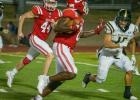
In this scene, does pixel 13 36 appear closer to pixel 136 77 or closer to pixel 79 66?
pixel 79 66

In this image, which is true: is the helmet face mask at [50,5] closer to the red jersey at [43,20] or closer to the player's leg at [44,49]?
the red jersey at [43,20]

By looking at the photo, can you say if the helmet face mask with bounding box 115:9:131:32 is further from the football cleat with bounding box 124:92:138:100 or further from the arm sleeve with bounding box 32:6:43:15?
the arm sleeve with bounding box 32:6:43:15

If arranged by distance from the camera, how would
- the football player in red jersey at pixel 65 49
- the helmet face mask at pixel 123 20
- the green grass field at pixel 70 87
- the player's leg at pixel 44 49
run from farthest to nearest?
the player's leg at pixel 44 49, the green grass field at pixel 70 87, the helmet face mask at pixel 123 20, the football player in red jersey at pixel 65 49

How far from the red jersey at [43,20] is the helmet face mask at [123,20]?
149 centimetres

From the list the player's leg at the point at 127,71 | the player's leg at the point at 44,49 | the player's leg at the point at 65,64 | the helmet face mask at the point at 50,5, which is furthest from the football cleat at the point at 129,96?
the helmet face mask at the point at 50,5

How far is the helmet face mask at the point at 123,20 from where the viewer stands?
947cm

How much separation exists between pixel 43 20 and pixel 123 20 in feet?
6.08

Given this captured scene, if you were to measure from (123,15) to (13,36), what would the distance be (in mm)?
13000

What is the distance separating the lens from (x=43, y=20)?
1069cm

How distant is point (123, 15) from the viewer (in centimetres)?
947

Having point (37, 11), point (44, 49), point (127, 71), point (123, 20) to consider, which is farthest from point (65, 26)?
point (37, 11)

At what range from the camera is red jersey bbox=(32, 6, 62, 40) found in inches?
419

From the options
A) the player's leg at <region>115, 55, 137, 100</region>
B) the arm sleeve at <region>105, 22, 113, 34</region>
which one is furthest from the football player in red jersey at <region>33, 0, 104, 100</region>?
the player's leg at <region>115, 55, 137, 100</region>

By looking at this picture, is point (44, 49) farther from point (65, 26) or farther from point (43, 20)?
point (65, 26)
